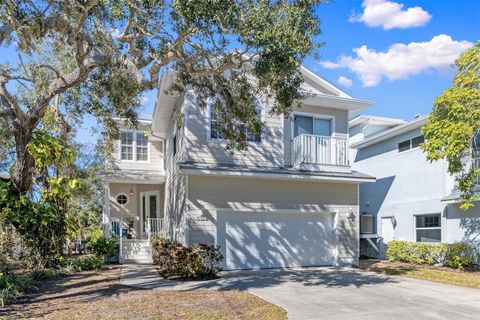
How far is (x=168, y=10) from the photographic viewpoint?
8.37m

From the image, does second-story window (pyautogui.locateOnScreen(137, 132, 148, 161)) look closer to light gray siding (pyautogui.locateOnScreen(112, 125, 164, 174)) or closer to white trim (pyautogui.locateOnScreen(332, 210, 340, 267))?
light gray siding (pyautogui.locateOnScreen(112, 125, 164, 174))

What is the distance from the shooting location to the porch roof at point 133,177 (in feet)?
57.0

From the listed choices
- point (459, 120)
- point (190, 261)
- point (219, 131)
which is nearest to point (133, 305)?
point (190, 261)

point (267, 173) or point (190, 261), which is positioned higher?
point (267, 173)

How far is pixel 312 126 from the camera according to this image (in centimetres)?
1529

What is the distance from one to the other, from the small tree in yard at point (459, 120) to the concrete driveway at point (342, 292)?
4163mm

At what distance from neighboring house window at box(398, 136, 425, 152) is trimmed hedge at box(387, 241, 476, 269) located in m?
4.33

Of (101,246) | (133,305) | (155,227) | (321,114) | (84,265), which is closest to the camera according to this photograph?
(133,305)

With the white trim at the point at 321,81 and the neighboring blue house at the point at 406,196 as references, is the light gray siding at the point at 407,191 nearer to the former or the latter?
the neighboring blue house at the point at 406,196

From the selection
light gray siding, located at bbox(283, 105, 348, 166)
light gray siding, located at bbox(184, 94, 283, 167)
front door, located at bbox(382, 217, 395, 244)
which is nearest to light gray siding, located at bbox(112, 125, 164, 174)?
light gray siding, located at bbox(184, 94, 283, 167)

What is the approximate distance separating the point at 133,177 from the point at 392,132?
474 inches

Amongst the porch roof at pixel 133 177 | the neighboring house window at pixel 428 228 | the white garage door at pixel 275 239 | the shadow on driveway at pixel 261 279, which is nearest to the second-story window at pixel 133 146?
the porch roof at pixel 133 177

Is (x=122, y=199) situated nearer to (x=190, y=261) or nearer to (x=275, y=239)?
(x=275, y=239)

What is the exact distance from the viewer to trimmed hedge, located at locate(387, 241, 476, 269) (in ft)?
47.8
